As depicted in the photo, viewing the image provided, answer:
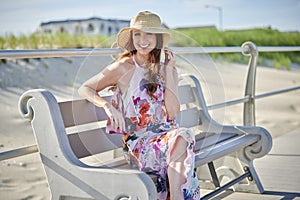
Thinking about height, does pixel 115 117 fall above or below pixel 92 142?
above

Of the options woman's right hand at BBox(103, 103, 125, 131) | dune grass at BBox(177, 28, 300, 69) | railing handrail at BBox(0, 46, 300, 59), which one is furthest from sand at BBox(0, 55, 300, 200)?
dune grass at BBox(177, 28, 300, 69)

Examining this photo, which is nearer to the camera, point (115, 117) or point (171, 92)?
point (115, 117)

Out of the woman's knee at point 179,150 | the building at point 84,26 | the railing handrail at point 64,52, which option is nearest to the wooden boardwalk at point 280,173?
the railing handrail at point 64,52

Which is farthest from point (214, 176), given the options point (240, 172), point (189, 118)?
point (189, 118)

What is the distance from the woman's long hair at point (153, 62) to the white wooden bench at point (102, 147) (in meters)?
0.32

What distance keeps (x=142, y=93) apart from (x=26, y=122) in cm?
820

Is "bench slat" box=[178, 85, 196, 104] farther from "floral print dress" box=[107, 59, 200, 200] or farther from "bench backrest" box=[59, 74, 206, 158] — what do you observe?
"floral print dress" box=[107, 59, 200, 200]

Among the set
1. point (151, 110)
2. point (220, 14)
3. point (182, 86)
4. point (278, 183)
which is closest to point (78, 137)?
point (151, 110)

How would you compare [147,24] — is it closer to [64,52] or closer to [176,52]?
[64,52]

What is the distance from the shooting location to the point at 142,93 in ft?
10.2

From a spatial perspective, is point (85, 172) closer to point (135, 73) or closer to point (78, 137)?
→ point (78, 137)

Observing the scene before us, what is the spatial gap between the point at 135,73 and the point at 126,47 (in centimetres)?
16

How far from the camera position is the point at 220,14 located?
35.0m

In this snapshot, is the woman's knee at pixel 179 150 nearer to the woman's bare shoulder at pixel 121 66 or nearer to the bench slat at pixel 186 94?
the woman's bare shoulder at pixel 121 66
